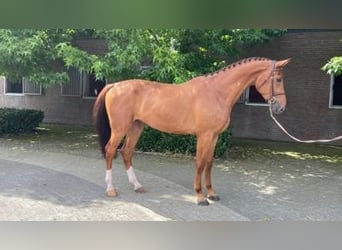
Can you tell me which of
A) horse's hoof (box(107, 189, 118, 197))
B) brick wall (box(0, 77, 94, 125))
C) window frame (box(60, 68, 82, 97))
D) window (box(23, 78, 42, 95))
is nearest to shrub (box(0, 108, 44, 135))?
brick wall (box(0, 77, 94, 125))

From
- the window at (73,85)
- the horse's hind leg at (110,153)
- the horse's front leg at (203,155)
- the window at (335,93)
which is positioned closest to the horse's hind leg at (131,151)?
the horse's hind leg at (110,153)

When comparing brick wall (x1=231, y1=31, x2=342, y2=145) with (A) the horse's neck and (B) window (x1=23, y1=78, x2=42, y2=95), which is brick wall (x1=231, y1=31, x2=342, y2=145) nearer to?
(A) the horse's neck

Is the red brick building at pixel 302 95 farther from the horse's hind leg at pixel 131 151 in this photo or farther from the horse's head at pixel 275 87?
the horse's hind leg at pixel 131 151

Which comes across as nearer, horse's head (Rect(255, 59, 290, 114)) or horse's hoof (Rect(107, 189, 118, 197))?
horse's head (Rect(255, 59, 290, 114))

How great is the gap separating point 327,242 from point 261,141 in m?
8.90

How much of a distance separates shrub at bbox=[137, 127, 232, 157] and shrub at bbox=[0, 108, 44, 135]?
15.6 feet

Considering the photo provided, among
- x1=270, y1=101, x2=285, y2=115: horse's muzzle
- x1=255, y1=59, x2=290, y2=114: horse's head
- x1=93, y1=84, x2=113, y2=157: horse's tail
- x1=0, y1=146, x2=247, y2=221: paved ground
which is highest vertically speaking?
x1=255, y1=59, x2=290, y2=114: horse's head

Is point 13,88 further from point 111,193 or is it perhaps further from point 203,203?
point 203,203

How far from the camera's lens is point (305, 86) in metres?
12.9

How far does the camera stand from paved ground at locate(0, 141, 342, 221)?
5.45 meters

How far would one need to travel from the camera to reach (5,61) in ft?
32.9

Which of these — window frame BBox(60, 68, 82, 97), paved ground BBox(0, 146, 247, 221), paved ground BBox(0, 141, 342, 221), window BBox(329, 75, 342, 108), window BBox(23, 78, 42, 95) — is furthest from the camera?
window BBox(23, 78, 42, 95)

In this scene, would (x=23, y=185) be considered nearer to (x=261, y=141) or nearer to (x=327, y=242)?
(x=327, y=242)
